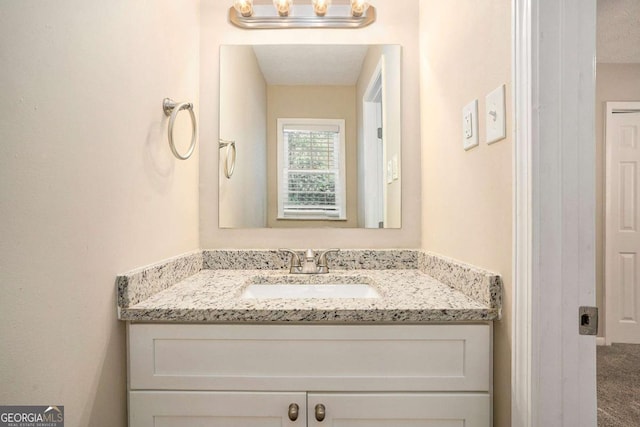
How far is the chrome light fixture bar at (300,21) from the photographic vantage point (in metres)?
1.60

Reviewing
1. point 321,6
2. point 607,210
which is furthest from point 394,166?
point 607,210

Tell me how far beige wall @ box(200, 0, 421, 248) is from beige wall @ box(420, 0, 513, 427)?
2.4 inches

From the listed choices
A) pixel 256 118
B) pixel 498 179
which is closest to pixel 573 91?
pixel 498 179

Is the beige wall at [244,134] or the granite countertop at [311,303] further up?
the beige wall at [244,134]

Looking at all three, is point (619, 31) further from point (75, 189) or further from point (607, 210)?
point (75, 189)

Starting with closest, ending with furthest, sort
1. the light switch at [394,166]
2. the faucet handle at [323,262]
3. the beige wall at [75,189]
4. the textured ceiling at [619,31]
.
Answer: the beige wall at [75,189] < the faucet handle at [323,262] < the light switch at [394,166] < the textured ceiling at [619,31]

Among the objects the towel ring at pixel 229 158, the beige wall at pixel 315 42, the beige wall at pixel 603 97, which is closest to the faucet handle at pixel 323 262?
the beige wall at pixel 315 42

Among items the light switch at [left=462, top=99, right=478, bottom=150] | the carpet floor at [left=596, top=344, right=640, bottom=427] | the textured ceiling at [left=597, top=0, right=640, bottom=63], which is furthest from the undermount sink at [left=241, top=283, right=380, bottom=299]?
the textured ceiling at [left=597, top=0, right=640, bottom=63]

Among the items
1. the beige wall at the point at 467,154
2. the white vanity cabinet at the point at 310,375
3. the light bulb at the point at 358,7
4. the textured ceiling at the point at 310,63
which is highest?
the light bulb at the point at 358,7

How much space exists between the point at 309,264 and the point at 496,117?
847 mm

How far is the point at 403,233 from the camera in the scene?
63.3 inches

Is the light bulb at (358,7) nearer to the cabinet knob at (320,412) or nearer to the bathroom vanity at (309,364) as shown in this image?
the bathroom vanity at (309,364)

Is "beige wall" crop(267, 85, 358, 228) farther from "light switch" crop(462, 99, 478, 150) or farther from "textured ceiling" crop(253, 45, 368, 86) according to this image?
"light switch" crop(462, 99, 478, 150)

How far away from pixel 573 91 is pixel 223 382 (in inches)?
41.0
